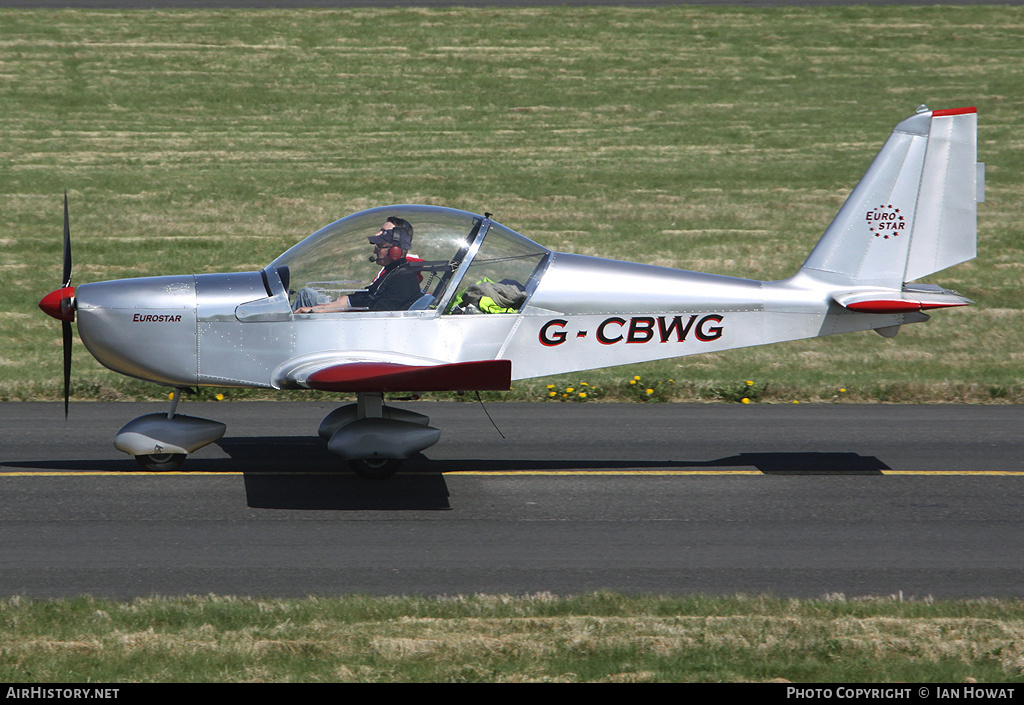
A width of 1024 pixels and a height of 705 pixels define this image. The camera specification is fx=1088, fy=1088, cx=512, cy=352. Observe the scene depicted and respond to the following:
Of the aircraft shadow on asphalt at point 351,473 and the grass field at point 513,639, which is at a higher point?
the grass field at point 513,639

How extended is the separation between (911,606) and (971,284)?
1196cm

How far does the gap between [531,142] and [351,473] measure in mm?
16908

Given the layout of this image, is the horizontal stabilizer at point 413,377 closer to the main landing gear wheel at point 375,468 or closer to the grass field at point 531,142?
the main landing gear wheel at point 375,468

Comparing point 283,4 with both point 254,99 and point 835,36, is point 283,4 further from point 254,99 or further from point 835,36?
point 835,36

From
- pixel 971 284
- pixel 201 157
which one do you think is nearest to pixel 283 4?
pixel 201 157

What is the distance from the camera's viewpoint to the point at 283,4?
33.2 meters

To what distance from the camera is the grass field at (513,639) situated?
18.2ft

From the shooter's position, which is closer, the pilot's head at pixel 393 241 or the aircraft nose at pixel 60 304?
the aircraft nose at pixel 60 304

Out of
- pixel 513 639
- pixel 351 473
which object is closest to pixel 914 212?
pixel 351 473

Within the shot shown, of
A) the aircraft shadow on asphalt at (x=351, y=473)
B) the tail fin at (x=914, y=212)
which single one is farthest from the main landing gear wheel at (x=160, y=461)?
the tail fin at (x=914, y=212)

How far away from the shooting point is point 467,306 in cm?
862

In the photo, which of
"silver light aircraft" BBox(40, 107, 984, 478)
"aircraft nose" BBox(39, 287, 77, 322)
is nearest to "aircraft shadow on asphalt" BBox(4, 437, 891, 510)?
"silver light aircraft" BBox(40, 107, 984, 478)

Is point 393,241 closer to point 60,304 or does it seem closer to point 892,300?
point 60,304

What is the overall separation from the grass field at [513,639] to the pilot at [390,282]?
109 inches
